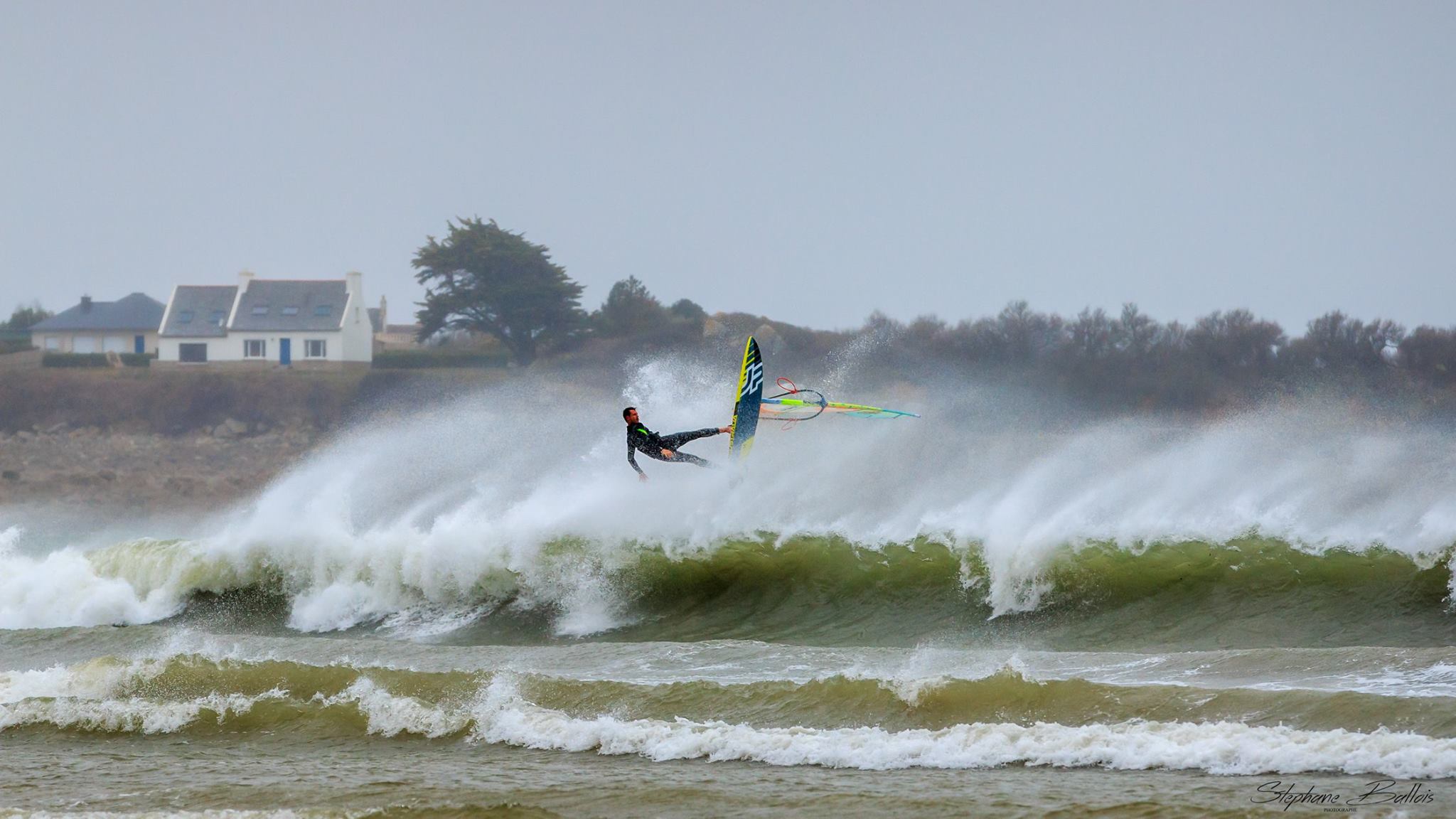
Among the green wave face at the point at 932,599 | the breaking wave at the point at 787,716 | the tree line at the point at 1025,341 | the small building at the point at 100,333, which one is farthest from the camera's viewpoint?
the small building at the point at 100,333

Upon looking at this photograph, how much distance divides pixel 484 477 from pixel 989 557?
1475 centimetres

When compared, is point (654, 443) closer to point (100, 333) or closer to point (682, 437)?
point (682, 437)

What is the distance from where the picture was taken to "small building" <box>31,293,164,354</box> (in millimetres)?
66125

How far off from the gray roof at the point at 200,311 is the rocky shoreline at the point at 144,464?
8002mm

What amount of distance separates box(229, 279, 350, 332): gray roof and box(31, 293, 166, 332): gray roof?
740cm

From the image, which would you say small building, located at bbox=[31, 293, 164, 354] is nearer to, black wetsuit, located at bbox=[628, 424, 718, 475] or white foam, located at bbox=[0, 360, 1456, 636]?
white foam, located at bbox=[0, 360, 1456, 636]

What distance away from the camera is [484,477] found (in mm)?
25484

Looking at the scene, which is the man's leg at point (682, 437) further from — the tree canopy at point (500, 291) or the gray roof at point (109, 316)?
the gray roof at point (109, 316)

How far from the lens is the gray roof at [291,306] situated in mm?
60938

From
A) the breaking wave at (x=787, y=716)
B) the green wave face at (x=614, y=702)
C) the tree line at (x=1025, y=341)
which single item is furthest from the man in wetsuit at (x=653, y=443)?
the tree line at (x=1025, y=341)

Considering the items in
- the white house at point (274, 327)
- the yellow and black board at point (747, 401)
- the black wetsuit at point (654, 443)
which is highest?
the white house at point (274, 327)

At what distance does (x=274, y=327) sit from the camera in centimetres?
6091

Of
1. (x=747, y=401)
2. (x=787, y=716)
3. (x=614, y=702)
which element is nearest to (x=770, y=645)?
(x=747, y=401)

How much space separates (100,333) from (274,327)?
39.3ft
